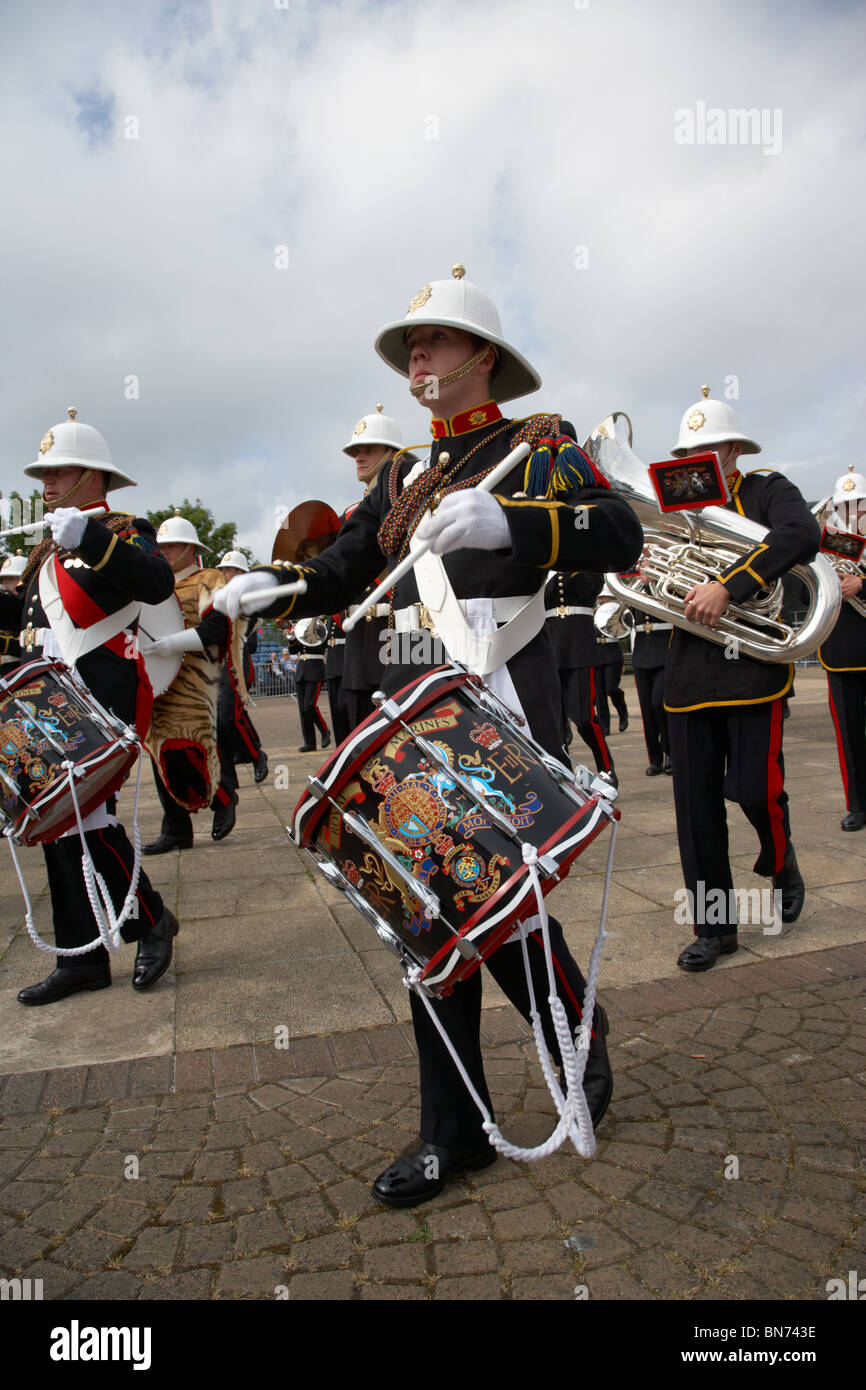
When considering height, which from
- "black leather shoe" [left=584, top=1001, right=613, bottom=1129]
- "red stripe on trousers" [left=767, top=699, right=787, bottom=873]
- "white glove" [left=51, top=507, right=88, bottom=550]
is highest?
"white glove" [left=51, top=507, right=88, bottom=550]

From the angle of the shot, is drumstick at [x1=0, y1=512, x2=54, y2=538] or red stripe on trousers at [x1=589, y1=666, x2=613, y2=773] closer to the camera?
drumstick at [x1=0, y1=512, x2=54, y2=538]

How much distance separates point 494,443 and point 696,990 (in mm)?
2254

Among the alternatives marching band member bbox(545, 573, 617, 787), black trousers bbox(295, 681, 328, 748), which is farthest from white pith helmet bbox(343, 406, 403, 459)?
black trousers bbox(295, 681, 328, 748)

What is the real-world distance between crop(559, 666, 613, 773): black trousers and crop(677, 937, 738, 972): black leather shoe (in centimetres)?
404

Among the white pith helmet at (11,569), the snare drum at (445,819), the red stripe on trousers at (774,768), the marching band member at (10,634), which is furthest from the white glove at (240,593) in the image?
the white pith helmet at (11,569)

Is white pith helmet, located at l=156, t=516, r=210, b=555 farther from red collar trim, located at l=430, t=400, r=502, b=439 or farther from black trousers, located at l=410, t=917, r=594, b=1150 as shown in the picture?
black trousers, located at l=410, t=917, r=594, b=1150

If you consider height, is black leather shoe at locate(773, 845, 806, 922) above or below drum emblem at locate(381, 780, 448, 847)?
below

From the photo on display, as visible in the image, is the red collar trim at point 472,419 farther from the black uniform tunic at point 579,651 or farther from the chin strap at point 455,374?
the black uniform tunic at point 579,651

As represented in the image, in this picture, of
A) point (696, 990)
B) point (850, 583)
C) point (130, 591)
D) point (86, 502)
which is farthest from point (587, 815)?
point (850, 583)

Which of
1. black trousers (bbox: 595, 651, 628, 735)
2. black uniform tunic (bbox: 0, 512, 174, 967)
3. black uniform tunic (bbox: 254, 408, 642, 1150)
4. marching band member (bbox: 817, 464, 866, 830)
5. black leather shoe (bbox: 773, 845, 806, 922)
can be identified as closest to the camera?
black uniform tunic (bbox: 254, 408, 642, 1150)

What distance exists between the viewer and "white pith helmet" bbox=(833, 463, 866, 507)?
7.09m

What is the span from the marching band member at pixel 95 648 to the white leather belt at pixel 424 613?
1.61m

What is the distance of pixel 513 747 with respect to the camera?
7.26 feet

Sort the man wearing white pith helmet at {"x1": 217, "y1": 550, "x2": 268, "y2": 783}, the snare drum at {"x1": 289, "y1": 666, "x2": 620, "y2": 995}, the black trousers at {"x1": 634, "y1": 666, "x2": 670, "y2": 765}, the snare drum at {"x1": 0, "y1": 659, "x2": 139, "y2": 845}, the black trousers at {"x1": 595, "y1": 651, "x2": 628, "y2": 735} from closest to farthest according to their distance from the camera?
the snare drum at {"x1": 289, "y1": 666, "x2": 620, "y2": 995} < the snare drum at {"x1": 0, "y1": 659, "x2": 139, "y2": 845} < the man wearing white pith helmet at {"x1": 217, "y1": 550, "x2": 268, "y2": 783} < the black trousers at {"x1": 634, "y1": 666, "x2": 670, "y2": 765} < the black trousers at {"x1": 595, "y1": 651, "x2": 628, "y2": 735}
